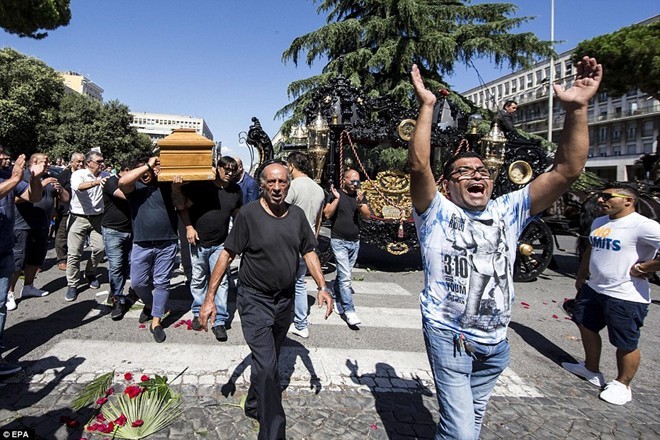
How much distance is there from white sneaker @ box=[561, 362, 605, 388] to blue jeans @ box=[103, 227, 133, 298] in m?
5.18

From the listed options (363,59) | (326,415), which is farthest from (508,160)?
A: (363,59)

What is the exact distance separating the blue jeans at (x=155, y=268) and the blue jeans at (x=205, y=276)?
0.27 metres

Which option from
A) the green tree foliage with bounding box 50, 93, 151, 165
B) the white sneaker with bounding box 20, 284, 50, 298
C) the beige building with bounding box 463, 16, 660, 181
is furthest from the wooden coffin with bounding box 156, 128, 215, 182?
the beige building with bounding box 463, 16, 660, 181

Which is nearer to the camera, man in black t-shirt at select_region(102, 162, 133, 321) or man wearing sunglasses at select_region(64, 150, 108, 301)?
man in black t-shirt at select_region(102, 162, 133, 321)

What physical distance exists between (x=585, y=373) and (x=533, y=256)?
4.64 m

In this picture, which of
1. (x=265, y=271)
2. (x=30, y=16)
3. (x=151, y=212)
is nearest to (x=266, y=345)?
(x=265, y=271)

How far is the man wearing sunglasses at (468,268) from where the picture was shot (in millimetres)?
2047

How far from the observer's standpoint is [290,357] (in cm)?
403

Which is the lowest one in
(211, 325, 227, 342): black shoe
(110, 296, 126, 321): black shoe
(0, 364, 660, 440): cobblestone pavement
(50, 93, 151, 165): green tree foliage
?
(0, 364, 660, 440): cobblestone pavement

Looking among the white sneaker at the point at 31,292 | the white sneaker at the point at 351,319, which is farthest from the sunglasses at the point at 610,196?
the white sneaker at the point at 31,292

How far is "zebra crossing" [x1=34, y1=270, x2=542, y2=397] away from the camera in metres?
3.60

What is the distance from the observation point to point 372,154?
14.2 metres

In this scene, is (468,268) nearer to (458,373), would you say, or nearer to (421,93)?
(458,373)

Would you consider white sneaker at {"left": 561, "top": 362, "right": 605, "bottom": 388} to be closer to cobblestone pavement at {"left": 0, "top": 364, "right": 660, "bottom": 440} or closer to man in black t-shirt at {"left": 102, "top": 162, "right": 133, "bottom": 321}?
cobblestone pavement at {"left": 0, "top": 364, "right": 660, "bottom": 440}
